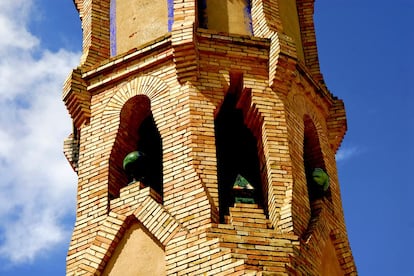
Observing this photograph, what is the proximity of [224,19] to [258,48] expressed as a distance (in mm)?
864

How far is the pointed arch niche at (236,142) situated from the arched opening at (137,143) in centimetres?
79

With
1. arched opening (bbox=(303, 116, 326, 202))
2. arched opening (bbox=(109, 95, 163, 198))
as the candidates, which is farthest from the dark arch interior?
arched opening (bbox=(303, 116, 326, 202))

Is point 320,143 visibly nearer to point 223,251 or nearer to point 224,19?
point 224,19

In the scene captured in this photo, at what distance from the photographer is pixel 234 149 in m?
14.1

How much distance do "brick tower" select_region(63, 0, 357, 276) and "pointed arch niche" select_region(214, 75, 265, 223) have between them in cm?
2

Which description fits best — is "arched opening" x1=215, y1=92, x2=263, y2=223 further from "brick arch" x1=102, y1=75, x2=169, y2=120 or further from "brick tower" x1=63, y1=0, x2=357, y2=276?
"brick arch" x1=102, y1=75, x2=169, y2=120

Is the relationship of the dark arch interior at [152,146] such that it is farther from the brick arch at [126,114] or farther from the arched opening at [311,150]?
the arched opening at [311,150]

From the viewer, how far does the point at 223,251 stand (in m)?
11.6

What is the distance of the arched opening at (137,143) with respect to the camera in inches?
527

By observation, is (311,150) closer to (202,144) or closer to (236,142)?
(236,142)

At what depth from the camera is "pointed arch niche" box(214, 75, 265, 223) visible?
13586 mm

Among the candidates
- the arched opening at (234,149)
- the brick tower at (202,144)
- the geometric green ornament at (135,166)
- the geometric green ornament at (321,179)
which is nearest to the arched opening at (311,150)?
the brick tower at (202,144)

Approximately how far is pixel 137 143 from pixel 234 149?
1.25m

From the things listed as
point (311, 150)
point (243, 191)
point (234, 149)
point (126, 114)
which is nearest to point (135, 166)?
point (126, 114)
